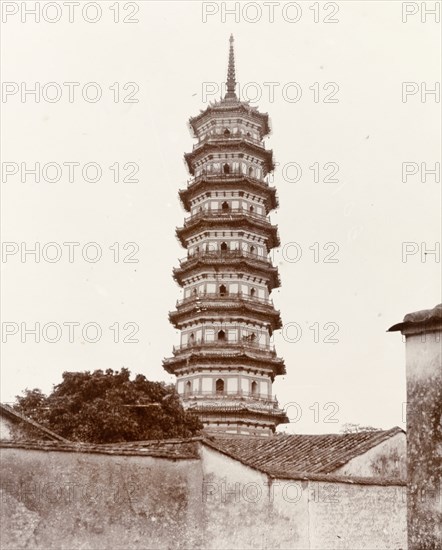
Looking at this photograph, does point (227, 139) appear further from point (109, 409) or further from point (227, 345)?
point (109, 409)

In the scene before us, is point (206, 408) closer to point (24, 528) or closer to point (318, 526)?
point (318, 526)

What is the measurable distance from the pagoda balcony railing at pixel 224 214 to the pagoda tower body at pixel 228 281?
5cm

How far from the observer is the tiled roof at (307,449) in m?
13.8

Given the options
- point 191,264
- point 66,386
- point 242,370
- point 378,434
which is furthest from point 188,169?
point 378,434

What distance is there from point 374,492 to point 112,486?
5.01 metres

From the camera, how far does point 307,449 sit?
1546 centimetres

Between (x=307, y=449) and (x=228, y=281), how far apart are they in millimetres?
19475

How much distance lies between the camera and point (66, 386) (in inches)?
1029

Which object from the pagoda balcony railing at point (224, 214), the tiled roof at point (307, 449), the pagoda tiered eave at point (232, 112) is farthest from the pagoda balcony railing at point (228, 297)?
the tiled roof at point (307, 449)

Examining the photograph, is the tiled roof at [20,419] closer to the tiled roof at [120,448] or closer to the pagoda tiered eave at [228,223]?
the tiled roof at [120,448]

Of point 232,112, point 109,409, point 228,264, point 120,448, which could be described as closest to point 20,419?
point 120,448

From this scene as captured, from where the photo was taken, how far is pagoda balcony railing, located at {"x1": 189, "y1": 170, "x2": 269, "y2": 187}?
117 ft

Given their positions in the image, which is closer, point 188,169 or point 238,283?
point 238,283

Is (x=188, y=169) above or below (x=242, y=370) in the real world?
above
